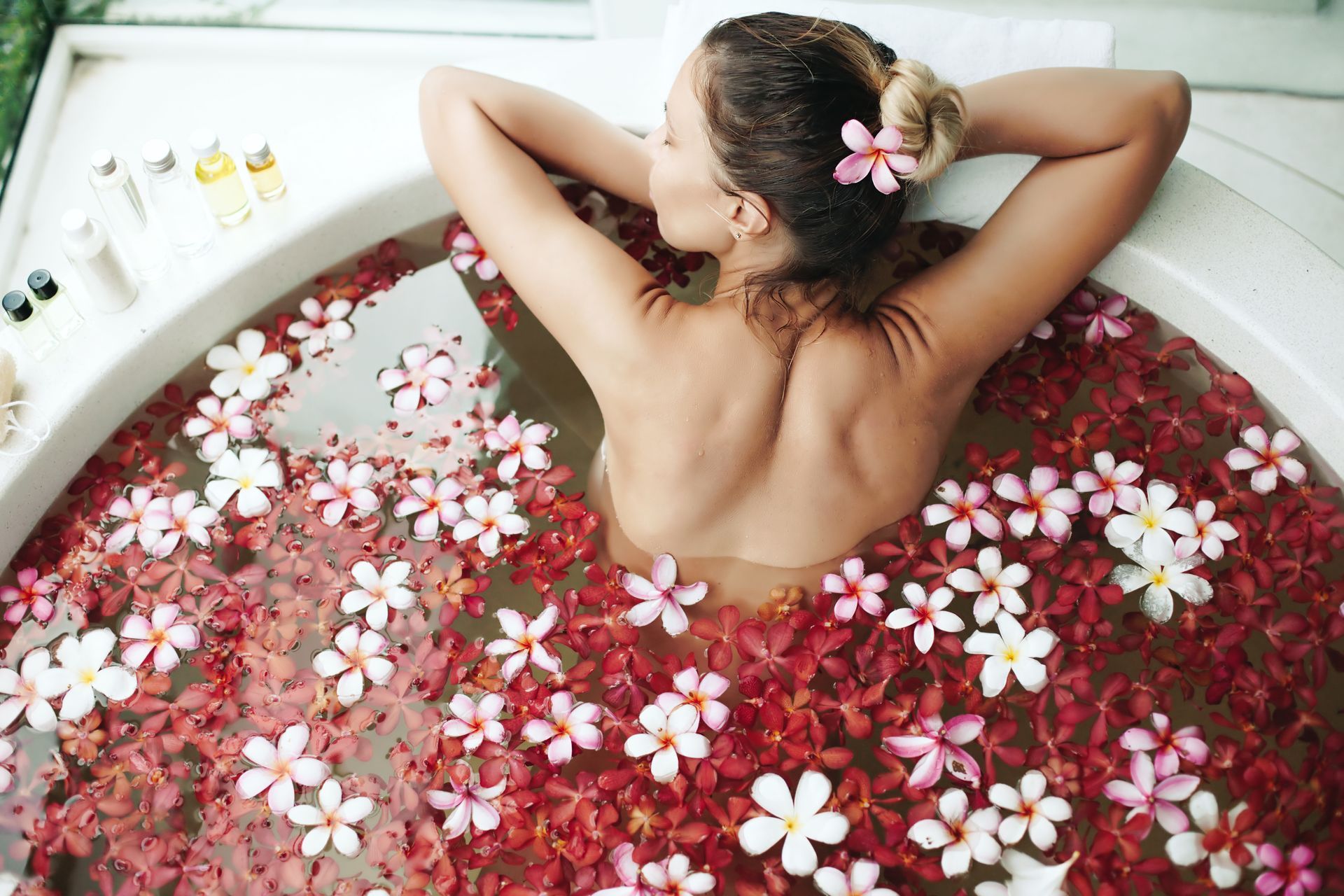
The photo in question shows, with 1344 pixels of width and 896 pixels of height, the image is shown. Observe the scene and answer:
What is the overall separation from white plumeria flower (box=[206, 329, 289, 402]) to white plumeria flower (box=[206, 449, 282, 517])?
10 cm

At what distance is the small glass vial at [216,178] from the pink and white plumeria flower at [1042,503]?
1228mm

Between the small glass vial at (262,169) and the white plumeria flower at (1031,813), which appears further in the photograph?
the small glass vial at (262,169)

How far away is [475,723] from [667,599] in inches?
12.5

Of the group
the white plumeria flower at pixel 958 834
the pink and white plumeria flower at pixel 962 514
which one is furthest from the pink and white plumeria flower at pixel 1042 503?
the white plumeria flower at pixel 958 834

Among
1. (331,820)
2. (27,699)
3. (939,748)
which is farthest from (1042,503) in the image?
(27,699)

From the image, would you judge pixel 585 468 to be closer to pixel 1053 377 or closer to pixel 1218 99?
pixel 1053 377

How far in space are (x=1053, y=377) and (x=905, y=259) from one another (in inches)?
12.2

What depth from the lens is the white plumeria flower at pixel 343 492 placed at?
65.9 inches

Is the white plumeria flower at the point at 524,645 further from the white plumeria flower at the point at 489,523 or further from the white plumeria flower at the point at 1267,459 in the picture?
the white plumeria flower at the point at 1267,459

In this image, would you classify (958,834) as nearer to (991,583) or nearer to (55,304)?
(991,583)

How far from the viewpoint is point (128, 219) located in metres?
1.60

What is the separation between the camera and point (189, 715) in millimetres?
1511

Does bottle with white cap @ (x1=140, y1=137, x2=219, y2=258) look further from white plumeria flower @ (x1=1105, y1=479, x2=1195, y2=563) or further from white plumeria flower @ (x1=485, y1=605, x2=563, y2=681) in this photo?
white plumeria flower @ (x1=1105, y1=479, x2=1195, y2=563)

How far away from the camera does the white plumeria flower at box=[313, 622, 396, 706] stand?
1.54 metres
